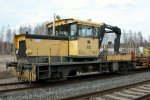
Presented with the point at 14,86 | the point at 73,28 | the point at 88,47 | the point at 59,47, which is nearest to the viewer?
the point at 14,86

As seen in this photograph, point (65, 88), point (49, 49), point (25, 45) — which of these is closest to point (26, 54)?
point (25, 45)

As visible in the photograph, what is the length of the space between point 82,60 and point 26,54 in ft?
11.2

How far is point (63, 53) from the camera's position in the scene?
14172 millimetres

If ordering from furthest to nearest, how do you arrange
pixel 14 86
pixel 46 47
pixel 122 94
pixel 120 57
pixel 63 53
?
pixel 120 57 → pixel 63 53 → pixel 46 47 → pixel 14 86 → pixel 122 94

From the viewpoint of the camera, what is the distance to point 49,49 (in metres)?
13.5

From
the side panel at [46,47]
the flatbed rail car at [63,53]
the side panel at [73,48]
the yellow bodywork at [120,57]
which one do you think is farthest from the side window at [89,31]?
the yellow bodywork at [120,57]

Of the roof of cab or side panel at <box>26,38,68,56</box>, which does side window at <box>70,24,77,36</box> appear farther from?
side panel at <box>26,38,68,56</box>

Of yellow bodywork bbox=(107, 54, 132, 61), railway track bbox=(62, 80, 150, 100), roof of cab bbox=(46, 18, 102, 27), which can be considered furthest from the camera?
yellow bodywork bbox=(107, 54, 132, 61)

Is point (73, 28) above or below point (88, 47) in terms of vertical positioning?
above

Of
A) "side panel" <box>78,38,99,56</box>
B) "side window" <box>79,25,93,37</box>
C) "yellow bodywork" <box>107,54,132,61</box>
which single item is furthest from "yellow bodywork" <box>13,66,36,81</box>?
"yellow bodywork" <box>107,54,132,61</box>

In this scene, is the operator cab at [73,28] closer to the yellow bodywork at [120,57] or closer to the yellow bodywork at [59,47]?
the yellow bodywork at [59,47]

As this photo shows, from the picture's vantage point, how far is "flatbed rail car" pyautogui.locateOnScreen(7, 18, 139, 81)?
41.2 ft

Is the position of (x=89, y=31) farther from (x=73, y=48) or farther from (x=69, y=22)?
(x=73, y=48)

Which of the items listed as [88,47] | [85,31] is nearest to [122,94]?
[88,47]
